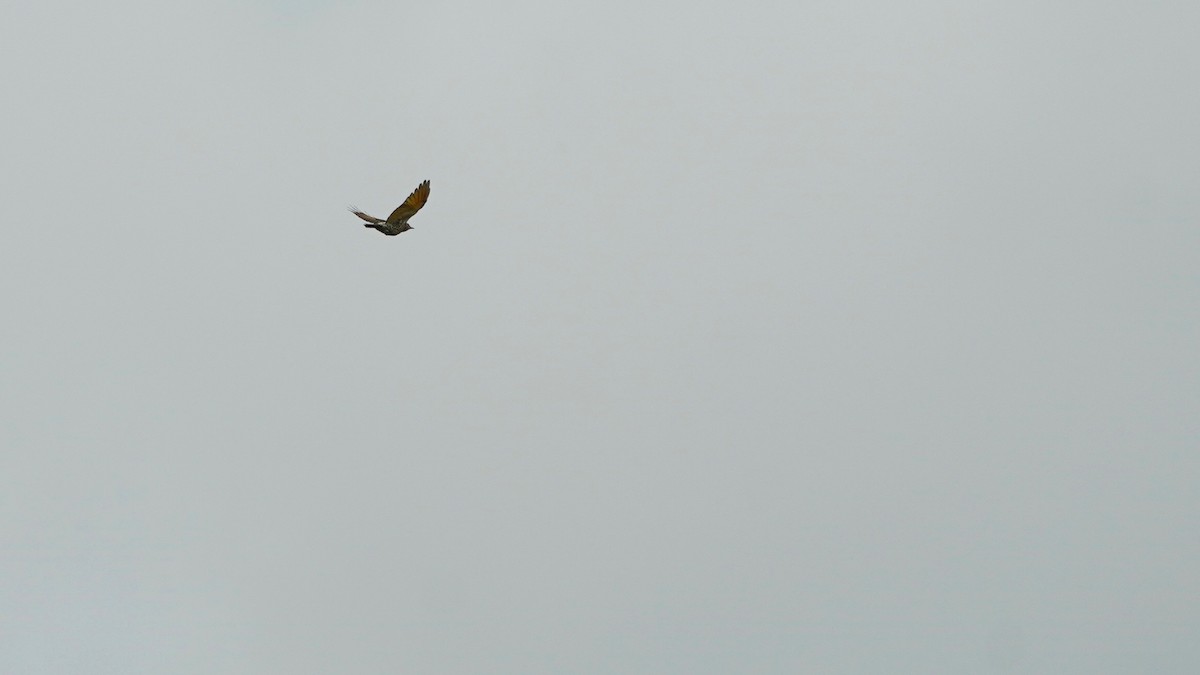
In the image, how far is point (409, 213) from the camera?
63.3 ft
